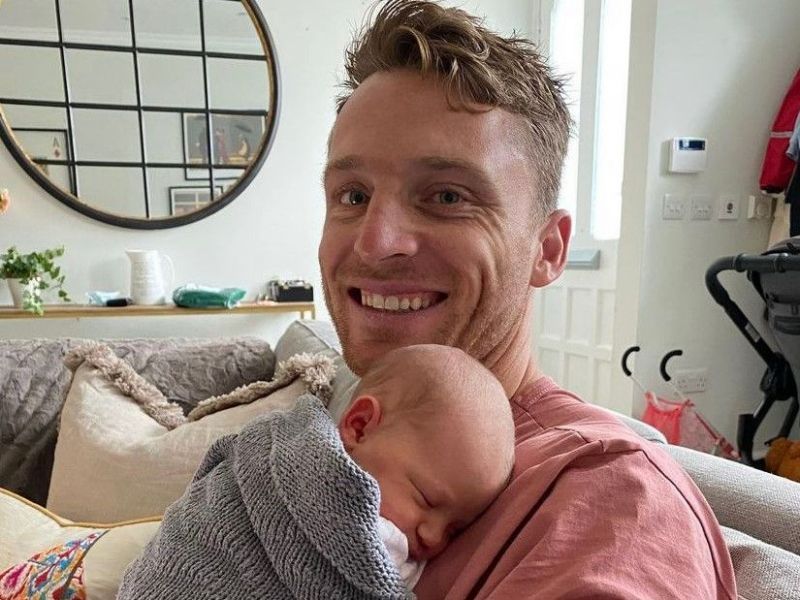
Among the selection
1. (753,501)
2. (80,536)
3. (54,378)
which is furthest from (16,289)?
(753,501)

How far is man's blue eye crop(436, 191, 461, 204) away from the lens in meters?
0.79

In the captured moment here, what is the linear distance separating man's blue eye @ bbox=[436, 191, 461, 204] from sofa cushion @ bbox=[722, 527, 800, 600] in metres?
0.55

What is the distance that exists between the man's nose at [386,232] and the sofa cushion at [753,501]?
587 millimetres

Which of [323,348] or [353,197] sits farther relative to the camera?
[323,348]

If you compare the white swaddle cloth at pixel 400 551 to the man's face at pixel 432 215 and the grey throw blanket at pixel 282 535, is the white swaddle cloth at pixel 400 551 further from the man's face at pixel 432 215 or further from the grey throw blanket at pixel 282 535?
the man's face at pixel 432 215

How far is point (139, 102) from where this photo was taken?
117 inches

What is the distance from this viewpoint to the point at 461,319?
0.79 metres

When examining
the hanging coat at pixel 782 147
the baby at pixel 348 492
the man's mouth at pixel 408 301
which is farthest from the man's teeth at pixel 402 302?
the hanging coat at pixel 782 147

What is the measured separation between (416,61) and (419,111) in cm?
8

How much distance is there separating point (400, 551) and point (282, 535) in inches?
4.9

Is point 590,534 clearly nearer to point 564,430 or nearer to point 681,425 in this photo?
point 564,430

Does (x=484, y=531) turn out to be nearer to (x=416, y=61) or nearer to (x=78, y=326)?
(x=416, y=61)

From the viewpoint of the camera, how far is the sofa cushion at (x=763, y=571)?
2.02 ft

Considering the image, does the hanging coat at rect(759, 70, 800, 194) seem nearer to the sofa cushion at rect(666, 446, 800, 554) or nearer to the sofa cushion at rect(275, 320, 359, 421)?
the sofa cushion at rect(275, 320, 359, 421)
